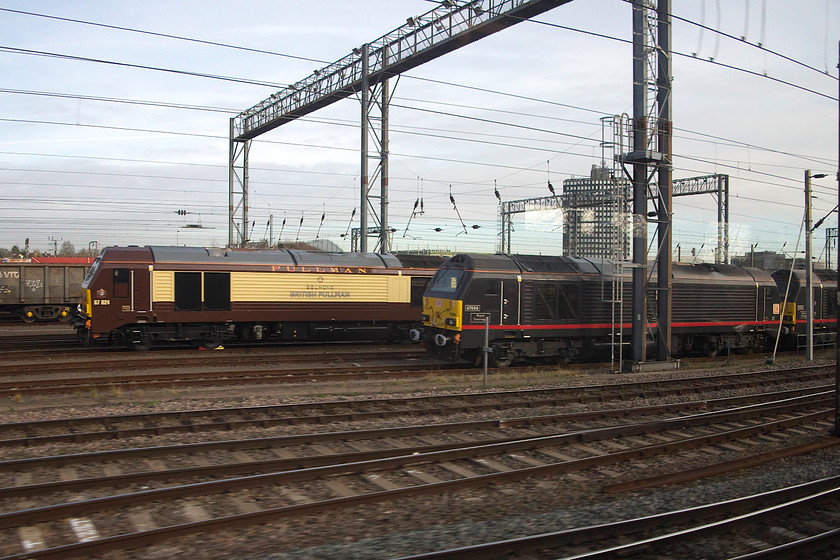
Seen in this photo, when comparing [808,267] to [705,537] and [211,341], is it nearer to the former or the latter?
[705,537]

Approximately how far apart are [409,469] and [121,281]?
14.1m

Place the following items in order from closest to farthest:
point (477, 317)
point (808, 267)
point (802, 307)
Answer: point (477, 317) < point (808, 267) < point (802, 307)

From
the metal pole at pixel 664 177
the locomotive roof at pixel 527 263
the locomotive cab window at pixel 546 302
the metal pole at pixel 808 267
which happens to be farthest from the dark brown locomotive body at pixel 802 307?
the locomotive cab window at pixel 546 302

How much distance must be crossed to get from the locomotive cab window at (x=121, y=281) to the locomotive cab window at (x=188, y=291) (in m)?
1.39

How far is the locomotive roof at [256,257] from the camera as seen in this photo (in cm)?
1977

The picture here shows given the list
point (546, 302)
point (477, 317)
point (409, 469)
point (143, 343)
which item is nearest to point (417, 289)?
point (546, 302)

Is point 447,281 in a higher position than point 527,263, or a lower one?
lower

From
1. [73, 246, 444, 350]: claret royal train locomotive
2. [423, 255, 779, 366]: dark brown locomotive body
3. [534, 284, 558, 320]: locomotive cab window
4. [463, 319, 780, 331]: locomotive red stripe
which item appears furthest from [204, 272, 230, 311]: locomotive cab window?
[534, 284, 558, 320]: locomotive cab window

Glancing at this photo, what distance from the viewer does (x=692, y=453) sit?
32.3 ft

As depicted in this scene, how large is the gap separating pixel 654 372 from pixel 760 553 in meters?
13.1

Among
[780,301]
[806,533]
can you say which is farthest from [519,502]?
[780,301]

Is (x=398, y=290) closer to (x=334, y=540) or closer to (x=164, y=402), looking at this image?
(x=164, y=402)

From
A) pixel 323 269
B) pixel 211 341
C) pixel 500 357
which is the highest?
pixel 323 269

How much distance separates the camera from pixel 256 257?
70.2 feet
